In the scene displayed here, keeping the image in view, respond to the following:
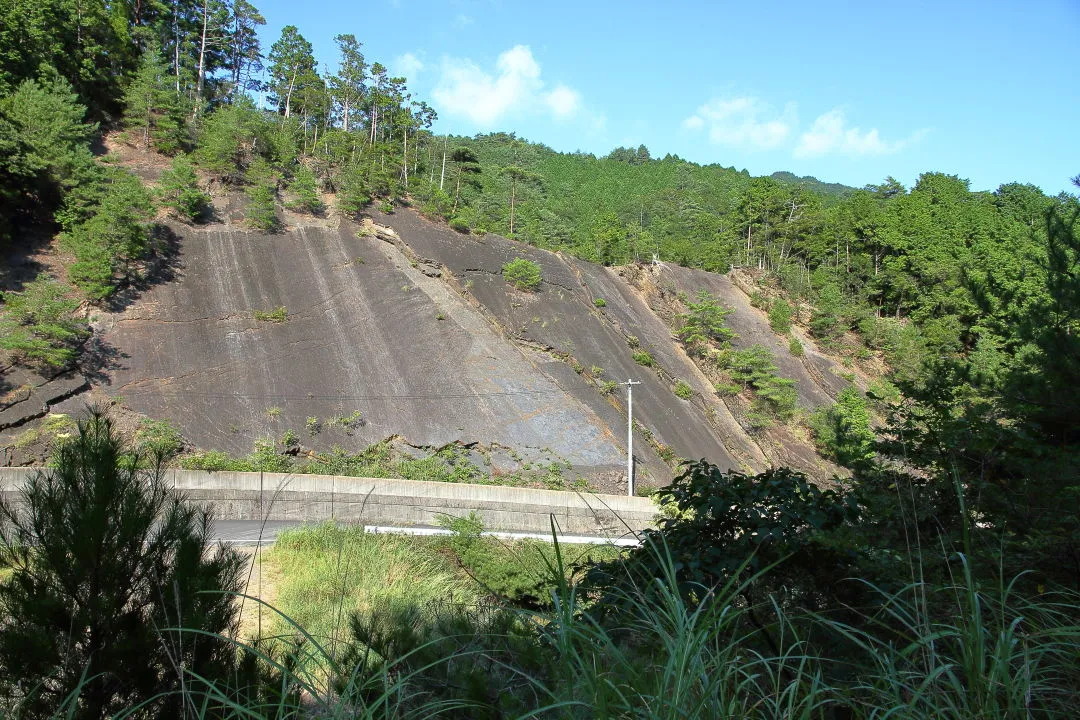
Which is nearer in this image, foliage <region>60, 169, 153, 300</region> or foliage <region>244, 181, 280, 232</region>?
foliage <region>60, 169, 153, 300</region>

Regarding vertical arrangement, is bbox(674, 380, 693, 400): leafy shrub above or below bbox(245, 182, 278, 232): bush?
below

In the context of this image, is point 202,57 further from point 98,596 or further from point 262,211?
point 98,596

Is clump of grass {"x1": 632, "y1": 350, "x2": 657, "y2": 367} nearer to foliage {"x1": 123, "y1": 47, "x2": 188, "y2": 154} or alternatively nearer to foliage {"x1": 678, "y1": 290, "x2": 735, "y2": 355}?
foliage {"x1": 678, "y1": 290, "x2": 735, "y2": 355}

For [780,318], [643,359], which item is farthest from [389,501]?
[780,318]

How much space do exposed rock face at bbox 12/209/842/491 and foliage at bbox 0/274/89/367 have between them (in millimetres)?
1413

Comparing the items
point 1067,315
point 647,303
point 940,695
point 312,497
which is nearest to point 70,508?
point 940,695

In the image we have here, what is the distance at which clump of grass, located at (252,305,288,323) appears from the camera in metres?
23.8

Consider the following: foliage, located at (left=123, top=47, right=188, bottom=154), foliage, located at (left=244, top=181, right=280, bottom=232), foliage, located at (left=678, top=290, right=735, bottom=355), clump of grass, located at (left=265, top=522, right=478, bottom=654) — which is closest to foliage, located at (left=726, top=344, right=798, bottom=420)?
foliage, located at (left=678, top=290, right=735, bottom=355)

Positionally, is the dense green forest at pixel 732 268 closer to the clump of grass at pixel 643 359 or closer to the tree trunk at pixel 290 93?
the tree trunk at pixel 290 93

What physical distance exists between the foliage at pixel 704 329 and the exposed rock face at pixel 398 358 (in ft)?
8.99

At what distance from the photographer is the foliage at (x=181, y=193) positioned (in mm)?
25078

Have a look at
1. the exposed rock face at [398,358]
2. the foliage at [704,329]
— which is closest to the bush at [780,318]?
the foliage at [704,329]

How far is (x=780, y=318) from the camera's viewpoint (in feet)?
127

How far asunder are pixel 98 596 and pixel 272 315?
898 inches
